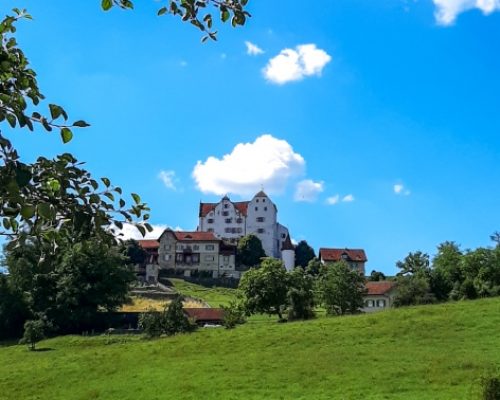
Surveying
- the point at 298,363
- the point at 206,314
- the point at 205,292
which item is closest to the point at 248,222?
the point at 205,292

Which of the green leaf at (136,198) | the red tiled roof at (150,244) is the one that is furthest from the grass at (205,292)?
the green leaf at (136,198)

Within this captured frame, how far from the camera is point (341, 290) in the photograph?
60312 mm

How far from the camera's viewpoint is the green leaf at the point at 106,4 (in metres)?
3.85

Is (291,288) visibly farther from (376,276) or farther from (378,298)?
(376,276)

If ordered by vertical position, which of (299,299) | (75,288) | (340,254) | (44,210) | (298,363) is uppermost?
(340,254)

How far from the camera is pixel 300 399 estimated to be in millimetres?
26141

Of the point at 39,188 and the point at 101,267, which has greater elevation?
the point at 101,267

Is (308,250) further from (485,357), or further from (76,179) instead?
(76,179)

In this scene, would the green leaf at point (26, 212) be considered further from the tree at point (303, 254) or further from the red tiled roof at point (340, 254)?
the tree at point (303, 254)

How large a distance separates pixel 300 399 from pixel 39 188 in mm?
24044

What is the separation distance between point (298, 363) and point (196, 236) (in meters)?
82.3

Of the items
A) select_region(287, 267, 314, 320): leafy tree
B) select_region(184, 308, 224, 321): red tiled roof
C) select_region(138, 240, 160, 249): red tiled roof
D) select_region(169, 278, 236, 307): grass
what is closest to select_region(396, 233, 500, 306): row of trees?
select_region(287, 267, 314, 320): leafy tree

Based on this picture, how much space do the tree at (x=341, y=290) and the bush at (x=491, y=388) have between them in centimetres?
3892

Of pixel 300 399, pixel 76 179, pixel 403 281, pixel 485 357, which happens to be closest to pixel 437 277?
pixel 403 281
